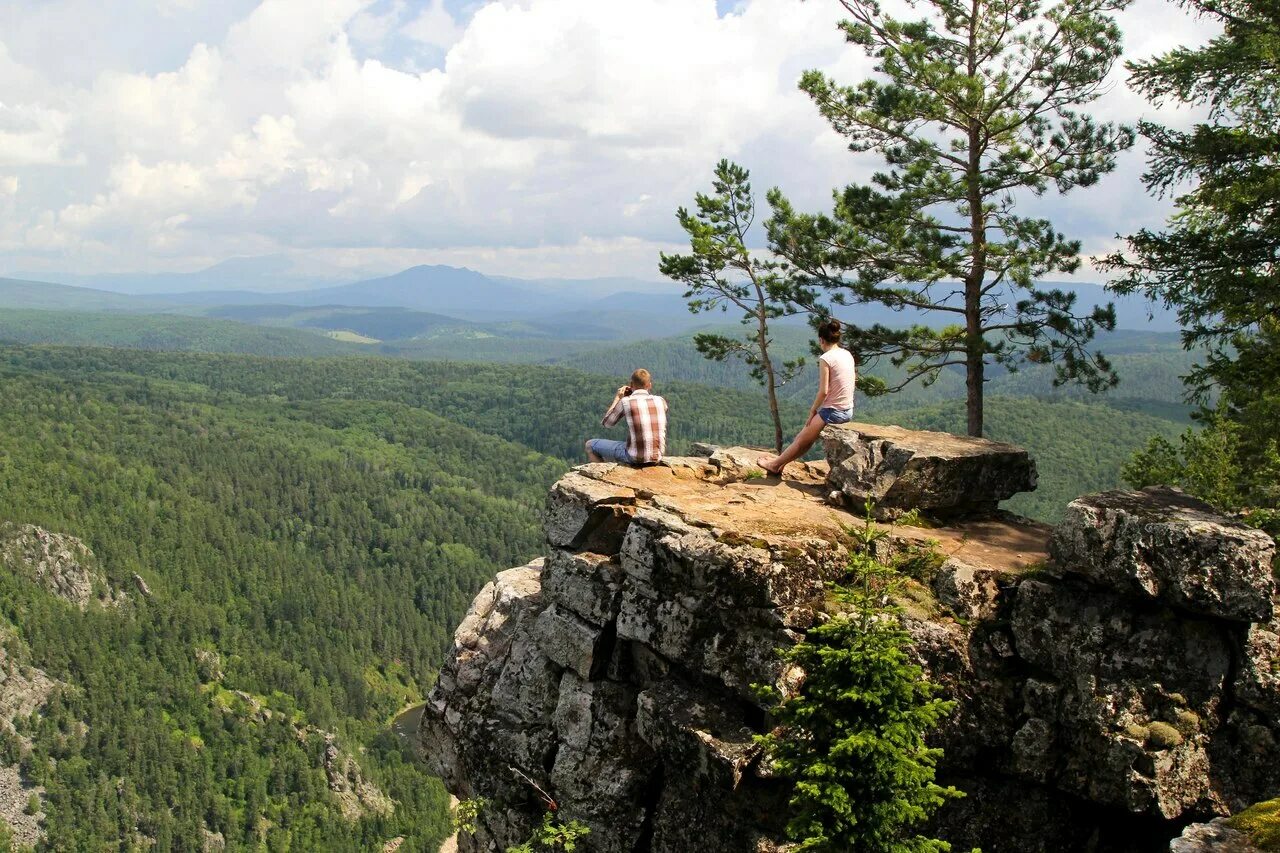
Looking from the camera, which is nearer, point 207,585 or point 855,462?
point 855,462

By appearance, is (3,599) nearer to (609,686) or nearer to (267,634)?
(267,634)

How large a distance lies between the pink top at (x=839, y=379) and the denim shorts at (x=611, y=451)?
160 inches

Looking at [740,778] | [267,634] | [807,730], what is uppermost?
[807,730]

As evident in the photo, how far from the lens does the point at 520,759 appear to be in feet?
44.8

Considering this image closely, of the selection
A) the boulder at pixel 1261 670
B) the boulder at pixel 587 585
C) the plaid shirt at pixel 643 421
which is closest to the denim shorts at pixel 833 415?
the plaid shirt at pixel 643 421

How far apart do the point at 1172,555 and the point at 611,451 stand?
10.2 metres

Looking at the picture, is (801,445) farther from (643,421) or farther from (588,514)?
(588,514)

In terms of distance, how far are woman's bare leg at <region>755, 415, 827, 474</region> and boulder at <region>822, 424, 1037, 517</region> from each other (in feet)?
1.11

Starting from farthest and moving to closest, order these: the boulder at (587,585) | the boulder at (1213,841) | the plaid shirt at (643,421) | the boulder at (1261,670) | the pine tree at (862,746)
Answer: the plaid shirt at (643,421), the boulder at (587,585), the boulder at (1261,670), the pine tree at (862,746), the boulder at (1213,841)

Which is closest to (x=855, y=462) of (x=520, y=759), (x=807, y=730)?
(x=807, y=730)

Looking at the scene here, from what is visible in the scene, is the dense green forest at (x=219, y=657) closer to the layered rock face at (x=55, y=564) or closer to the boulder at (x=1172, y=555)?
the layered rock face at (x=55, y=564)

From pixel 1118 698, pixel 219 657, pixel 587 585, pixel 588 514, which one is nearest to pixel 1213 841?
pixel 1118 698

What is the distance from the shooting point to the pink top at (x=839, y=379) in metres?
14.8

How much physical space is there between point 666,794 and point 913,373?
14.9 m
